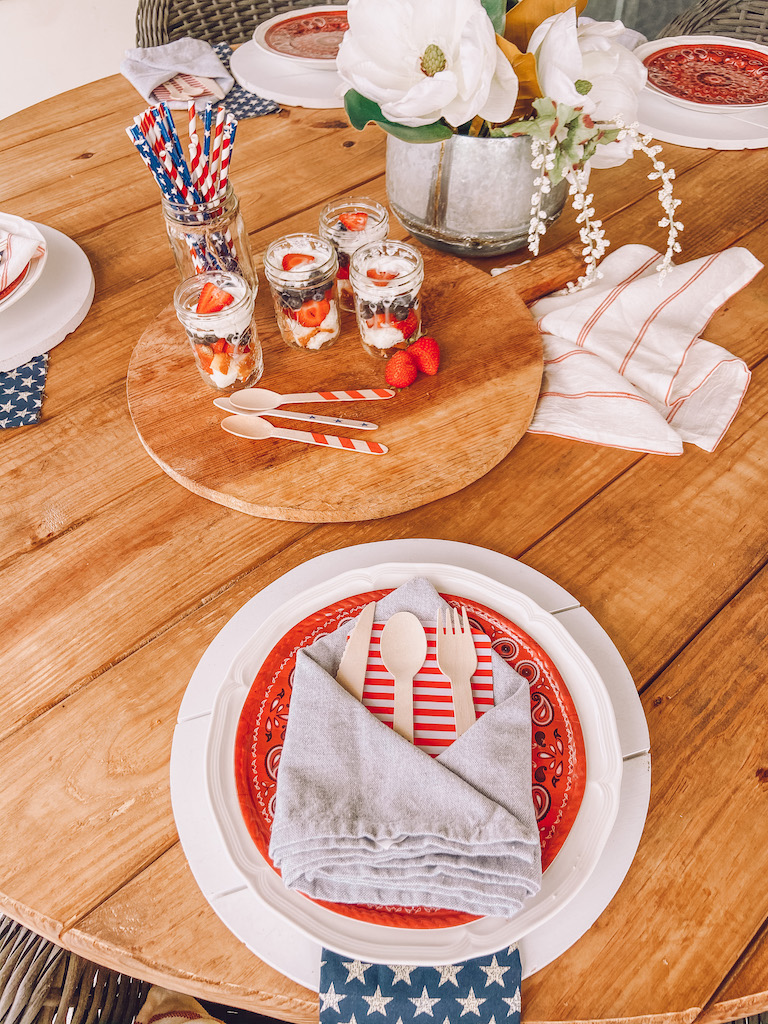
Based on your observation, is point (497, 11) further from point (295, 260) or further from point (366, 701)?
point (366, 701)

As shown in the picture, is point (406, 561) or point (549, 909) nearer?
point (549, 909)

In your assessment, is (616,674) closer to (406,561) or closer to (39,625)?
(406,561)

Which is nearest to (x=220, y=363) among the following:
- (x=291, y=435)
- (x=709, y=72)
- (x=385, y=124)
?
(x=291, y=435)

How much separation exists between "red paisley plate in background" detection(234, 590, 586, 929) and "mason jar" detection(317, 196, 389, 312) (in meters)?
0.46

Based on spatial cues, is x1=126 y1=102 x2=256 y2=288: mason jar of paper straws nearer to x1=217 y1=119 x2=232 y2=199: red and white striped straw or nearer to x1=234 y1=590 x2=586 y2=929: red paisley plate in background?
x1=217 y1=119 x2=232 y2=199: red and white striped straw

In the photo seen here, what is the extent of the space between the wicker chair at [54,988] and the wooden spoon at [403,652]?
1.74 ft

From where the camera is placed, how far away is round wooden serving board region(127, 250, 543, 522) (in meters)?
0.76

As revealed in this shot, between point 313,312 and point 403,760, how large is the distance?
554 millimetres

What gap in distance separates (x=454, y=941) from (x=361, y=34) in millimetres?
857

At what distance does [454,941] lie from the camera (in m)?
0.48

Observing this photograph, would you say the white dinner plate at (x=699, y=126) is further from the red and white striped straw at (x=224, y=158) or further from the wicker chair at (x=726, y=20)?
the red and white striped straw at (x=224, y=158)

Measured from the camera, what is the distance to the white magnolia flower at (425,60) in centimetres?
73

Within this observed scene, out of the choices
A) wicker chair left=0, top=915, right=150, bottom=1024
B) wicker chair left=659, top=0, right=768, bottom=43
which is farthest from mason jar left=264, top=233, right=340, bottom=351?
wicker chair left=659, top=0, right=768, bottom=43

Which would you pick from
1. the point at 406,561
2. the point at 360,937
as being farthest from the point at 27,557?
the point at 360,937
